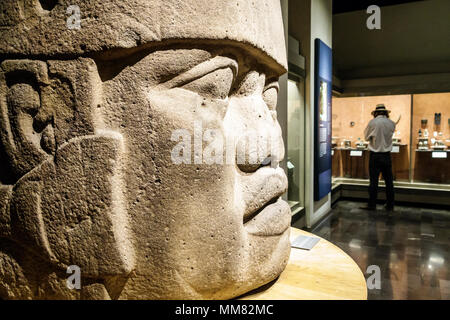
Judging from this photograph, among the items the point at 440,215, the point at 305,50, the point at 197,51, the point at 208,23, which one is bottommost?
the point at 440,215

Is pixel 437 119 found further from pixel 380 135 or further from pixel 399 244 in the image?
pixel 399 244

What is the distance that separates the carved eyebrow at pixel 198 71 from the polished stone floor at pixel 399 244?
2.52 metres

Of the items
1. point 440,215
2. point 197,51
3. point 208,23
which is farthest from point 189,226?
point 440,215

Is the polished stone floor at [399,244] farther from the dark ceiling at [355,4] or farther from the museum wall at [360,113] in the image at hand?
the dark ceiling at [355,4]

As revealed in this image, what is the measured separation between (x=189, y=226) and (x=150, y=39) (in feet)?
2.38

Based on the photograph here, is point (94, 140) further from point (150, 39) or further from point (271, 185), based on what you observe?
point (271, 185)

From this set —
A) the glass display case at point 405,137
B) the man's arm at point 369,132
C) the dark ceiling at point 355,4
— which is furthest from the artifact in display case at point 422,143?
the dark ceiling at point 355,4

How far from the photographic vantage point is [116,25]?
131 centimetres

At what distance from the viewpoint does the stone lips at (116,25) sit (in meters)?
1.31

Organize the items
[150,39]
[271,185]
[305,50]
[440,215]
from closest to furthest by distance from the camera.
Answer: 1. [150,39]
2. [271,185]
3. [305,50]
4. [440,215]

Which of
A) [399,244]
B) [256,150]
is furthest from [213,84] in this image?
[399,244]

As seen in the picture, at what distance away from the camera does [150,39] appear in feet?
4.31

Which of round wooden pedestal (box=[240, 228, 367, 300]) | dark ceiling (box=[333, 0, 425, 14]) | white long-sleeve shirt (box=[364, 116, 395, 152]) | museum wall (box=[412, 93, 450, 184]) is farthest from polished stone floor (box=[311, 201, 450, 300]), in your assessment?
dark ceiling (box=[333, 0, 425, 14])

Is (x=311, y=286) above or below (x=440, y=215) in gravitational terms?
above
